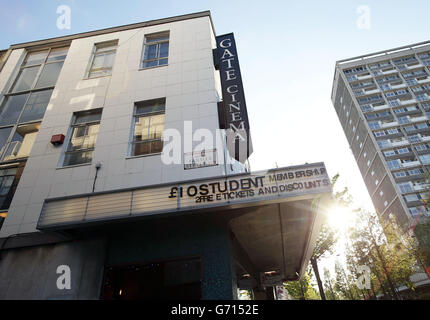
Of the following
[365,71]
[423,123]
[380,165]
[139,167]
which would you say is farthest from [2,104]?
[365,71]

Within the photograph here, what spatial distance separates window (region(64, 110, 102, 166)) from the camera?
902 centimetres

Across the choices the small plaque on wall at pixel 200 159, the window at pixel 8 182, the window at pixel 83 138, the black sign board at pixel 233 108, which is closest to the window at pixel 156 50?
the black sign board at pixel 233 108

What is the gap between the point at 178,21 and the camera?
12.5 m

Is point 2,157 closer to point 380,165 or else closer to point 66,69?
point 66,69

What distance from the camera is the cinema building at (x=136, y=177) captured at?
6238 millimetres

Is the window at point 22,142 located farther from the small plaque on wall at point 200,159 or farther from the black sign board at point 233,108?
the black sign board at point 233,108

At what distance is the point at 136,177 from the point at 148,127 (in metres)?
2.30

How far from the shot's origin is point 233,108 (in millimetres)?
8773

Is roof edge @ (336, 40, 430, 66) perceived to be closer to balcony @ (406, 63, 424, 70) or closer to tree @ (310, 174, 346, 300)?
balcony @ (406, 63, 424, 70)

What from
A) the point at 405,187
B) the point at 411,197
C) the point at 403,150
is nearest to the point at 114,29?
the point at 411,197

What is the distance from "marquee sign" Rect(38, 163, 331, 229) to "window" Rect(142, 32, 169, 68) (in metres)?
7.27

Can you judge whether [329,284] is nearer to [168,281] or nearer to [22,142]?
[168,281]

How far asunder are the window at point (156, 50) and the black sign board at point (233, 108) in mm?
2752
